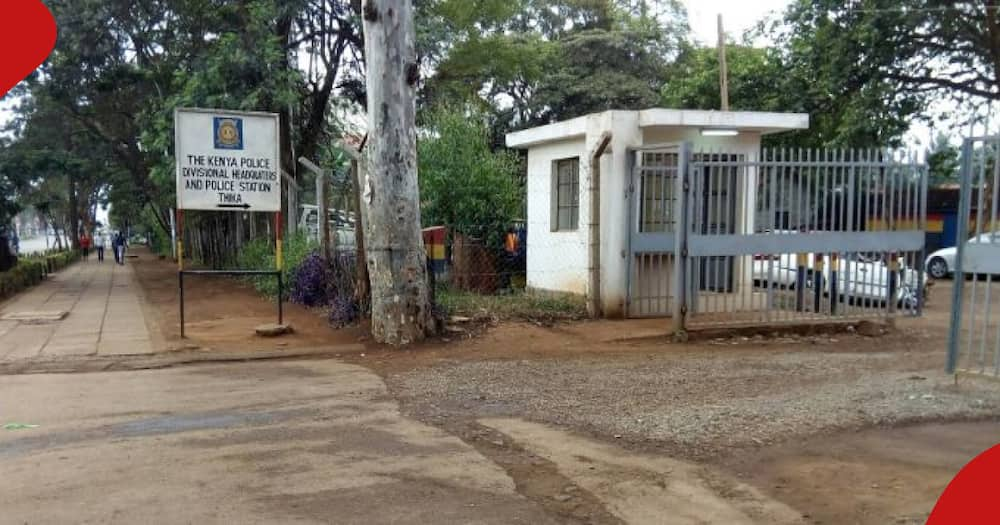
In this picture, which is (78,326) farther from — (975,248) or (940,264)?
(940,264)

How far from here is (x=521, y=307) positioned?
35.1 feet

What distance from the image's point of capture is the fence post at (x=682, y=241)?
8.78 m

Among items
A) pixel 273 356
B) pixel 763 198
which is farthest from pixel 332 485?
pixel 763 198

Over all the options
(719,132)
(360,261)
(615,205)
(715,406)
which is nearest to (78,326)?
(360,261)

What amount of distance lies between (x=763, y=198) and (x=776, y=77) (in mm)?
13645

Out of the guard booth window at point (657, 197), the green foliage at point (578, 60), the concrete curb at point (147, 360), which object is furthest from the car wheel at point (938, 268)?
the concrete curb at point (147, 360)

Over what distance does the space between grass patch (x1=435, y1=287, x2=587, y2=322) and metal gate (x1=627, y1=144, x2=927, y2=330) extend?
85 centimetres

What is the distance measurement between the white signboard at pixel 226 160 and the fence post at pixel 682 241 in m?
5.02

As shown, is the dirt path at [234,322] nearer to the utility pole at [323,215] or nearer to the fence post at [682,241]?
the utility pole at [323,215]

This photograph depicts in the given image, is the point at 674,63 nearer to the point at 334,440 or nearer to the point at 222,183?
the point at 222,183

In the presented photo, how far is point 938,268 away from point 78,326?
22161 millimetres

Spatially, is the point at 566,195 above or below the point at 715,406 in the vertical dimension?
above

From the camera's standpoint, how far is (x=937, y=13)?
18344mm

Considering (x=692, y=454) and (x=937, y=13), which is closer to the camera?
(x=692, y=454)
